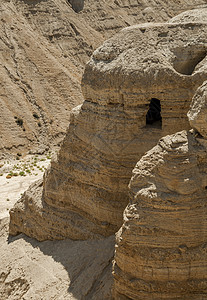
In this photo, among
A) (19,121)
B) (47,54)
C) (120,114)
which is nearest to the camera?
(120,114)

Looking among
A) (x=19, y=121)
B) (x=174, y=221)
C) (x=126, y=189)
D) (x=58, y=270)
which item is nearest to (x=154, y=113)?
(x=126, y=189)

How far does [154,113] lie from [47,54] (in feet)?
88.9

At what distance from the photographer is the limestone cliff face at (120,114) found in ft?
31.6

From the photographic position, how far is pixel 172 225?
7512mm

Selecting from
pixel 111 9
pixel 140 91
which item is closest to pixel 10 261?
pixel 140 91

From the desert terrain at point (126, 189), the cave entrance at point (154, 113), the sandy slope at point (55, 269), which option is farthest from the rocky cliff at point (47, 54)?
the cave entrance at point (154, 113)

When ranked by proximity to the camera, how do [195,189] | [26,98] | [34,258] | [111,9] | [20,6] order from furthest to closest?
[111,9]
[20,6]
[26,98]
[34,258]
[195,189]

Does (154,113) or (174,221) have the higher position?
(154,113)

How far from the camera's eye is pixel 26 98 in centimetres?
3312

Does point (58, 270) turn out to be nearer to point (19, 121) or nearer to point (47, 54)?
point (19, 121)

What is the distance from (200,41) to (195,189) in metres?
3.67

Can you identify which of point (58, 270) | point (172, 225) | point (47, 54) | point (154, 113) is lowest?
point (58, 270)

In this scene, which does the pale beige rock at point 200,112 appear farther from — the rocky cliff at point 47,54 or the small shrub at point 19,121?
the small shrub at point 19,121

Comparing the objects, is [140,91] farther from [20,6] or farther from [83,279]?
[20,6]
